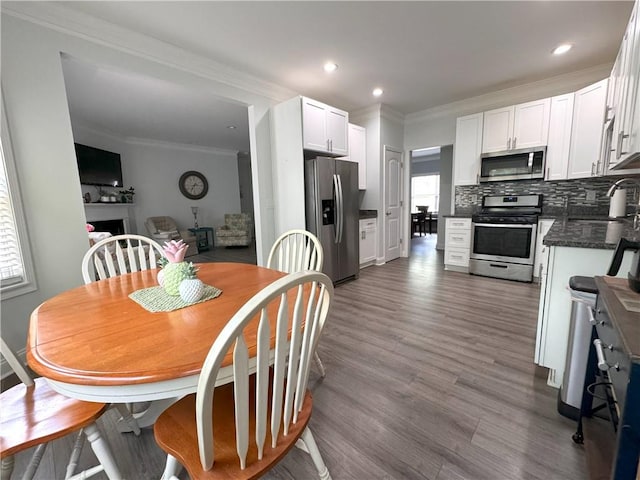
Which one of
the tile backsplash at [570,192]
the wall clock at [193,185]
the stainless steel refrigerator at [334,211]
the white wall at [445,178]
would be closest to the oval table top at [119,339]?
the stainless steel refrigerator at [334,211]

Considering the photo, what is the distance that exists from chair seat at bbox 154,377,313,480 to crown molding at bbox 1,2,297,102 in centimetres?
289

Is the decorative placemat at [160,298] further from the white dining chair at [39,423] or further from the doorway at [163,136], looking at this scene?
the doorway at [163,136]

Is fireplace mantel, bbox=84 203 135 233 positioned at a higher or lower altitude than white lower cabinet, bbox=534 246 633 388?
higher

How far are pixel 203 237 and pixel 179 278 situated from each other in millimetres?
5861

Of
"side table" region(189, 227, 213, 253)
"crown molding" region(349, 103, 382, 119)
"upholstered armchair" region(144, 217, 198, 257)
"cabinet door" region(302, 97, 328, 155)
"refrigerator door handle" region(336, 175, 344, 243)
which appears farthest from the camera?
"side table" region(189, 227, 213, 253)

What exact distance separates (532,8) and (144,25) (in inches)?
126

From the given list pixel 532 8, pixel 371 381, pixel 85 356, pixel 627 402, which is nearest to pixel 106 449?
pixel 85 356

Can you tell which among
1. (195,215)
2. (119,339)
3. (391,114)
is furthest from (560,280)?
(195,215)

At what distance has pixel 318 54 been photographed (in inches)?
109

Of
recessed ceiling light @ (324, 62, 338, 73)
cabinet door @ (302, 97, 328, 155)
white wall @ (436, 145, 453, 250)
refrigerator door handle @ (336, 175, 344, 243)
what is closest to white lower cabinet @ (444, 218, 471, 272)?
refrigerator door handle @ (336, 175, 344, 243)

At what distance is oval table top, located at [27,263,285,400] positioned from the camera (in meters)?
0.70

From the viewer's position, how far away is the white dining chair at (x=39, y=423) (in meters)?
0.81

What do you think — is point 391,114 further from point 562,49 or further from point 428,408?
point 428,408

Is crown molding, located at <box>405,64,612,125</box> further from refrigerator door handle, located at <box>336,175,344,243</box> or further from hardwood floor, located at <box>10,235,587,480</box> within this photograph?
hardwood floor, located at <box>10,235,587,480</box>
